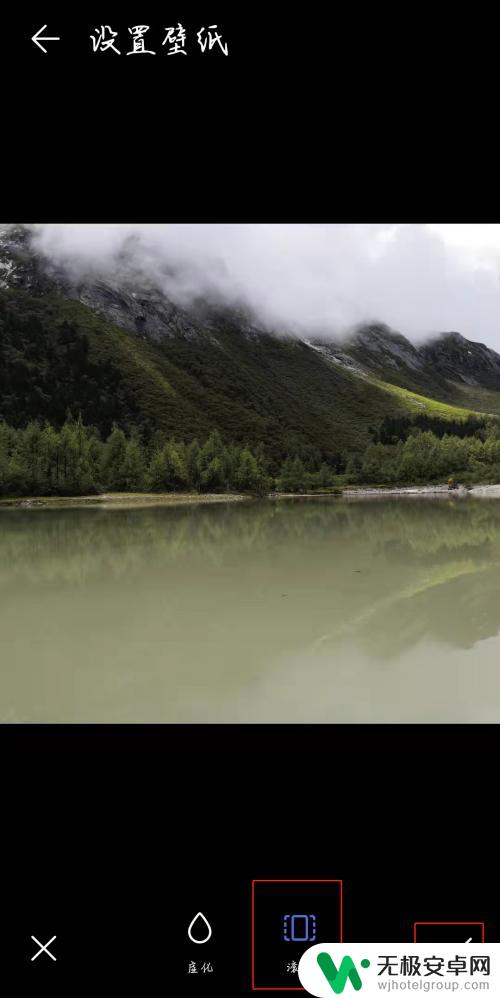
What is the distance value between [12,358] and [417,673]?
121 m

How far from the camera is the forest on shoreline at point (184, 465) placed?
6625cm

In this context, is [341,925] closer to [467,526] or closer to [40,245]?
[467,526]

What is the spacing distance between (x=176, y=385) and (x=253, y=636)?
136 meters

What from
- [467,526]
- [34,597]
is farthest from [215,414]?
[34,597]

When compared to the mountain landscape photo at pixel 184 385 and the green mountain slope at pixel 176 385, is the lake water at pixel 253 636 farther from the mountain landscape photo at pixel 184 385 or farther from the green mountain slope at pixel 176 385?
the green mountain slope at pixel 176 385

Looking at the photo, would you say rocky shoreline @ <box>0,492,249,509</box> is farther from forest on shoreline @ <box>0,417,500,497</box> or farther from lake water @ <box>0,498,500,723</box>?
lake water @ <box>0,498,500,723</box>

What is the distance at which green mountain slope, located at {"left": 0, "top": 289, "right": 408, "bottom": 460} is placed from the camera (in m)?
116

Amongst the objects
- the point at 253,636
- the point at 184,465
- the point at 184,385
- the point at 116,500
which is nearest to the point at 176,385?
the point at 184,385

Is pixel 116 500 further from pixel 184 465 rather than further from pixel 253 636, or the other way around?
pixel 253 636

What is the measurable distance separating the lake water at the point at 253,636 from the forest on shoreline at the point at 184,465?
49.2 metres

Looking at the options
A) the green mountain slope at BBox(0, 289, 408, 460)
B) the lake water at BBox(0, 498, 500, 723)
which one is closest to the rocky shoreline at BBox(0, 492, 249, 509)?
the lake water at BBox(0, 498, 500, 723)

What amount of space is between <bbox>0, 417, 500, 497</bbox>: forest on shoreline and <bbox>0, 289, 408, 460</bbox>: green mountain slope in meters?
14.2

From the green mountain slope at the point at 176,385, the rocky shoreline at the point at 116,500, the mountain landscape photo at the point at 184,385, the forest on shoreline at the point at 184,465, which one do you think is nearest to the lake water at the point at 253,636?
the rocky shoreline at the point at 116,500
